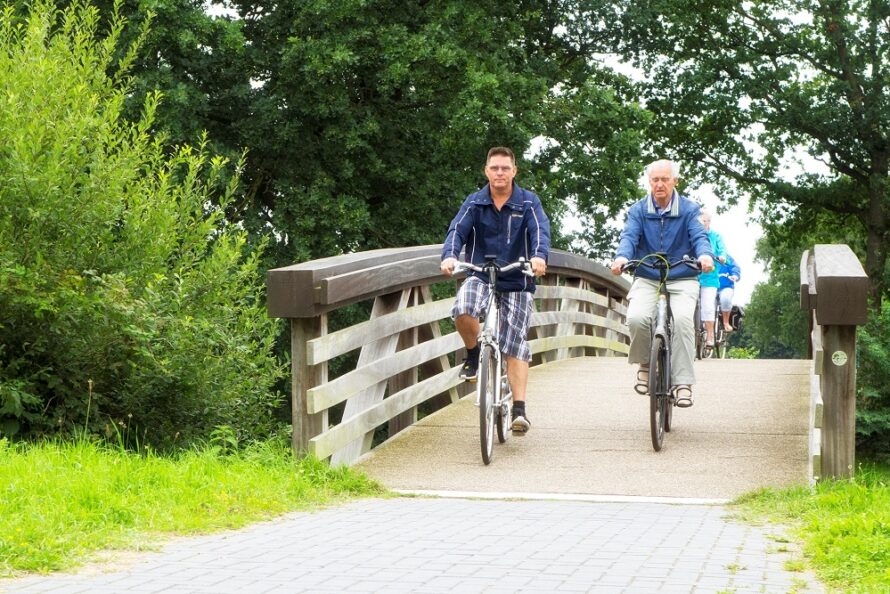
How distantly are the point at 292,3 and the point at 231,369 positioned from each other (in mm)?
13025

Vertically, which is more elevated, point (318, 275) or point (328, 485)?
point (318, 275)

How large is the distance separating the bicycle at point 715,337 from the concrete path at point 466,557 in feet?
26.0

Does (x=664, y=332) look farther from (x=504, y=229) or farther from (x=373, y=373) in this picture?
(x=373, y=373)

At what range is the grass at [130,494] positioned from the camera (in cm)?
491

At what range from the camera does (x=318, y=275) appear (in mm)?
7219

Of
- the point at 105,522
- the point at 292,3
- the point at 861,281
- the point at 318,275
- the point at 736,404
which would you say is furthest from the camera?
→ the point at 292,3

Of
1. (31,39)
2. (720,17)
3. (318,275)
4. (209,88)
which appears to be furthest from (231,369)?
(720,17)

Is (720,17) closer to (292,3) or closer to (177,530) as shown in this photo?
(292,3)

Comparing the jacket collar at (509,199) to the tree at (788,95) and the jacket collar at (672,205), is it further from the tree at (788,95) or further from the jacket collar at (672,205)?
the tree at (788,95)

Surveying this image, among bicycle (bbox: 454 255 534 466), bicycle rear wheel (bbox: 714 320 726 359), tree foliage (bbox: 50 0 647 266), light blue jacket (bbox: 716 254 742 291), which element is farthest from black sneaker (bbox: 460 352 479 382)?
tree foliage (bbox: 50 0 647 266)

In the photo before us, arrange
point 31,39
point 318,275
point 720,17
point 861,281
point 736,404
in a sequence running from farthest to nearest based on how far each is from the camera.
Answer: point 720,17 < point 736,404 < point 31,39 < point 318,275 < point 861,281

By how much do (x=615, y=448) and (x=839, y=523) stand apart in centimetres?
283

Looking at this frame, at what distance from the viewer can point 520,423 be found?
8.26m

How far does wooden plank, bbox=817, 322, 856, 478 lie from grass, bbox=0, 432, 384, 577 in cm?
242
